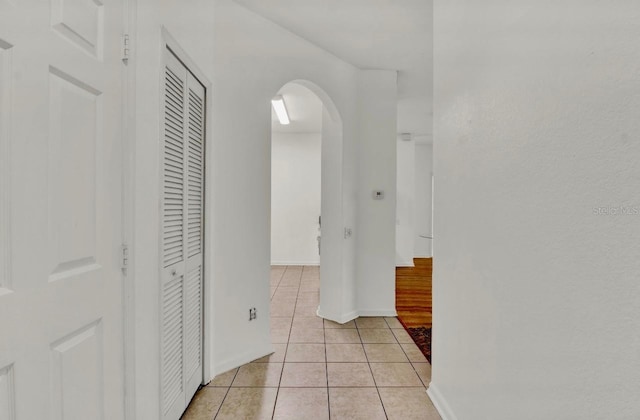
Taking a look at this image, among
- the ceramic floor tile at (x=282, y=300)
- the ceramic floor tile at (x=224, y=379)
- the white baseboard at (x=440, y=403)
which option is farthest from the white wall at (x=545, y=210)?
the ceramic floor tile at (x=282, y=300)

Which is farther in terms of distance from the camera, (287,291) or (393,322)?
(287,291)

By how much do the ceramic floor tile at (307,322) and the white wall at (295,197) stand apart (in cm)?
312

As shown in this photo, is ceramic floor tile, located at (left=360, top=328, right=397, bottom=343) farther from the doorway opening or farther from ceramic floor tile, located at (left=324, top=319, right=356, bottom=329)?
the doorway opening

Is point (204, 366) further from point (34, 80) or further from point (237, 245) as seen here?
point (34, 80)

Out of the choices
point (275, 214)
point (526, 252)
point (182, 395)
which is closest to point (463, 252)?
point (526, 252)

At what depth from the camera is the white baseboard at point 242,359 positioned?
2334 mm

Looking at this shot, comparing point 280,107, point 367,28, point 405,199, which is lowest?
point 405,199

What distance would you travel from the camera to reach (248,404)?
2.02m

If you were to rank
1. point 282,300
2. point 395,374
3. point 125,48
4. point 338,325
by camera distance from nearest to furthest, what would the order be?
point 125,48, point 395,374, point 338,325, point 282,300

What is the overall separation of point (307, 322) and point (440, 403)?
1721mm

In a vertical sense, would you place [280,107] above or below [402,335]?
above

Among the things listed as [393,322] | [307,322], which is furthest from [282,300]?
[393,322]

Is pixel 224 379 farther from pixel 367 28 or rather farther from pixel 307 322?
pixel 367 28

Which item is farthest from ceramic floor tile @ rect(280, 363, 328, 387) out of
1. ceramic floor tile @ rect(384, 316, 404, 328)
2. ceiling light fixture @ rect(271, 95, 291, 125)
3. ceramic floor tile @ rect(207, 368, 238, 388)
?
ceiling light fixture @ rect(271, 95, 291, 125)
